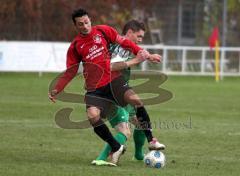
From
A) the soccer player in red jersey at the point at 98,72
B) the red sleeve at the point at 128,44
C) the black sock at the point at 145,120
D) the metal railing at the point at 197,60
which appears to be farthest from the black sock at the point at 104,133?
the metal railing at the point at 197,60

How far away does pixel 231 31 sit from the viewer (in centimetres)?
4619

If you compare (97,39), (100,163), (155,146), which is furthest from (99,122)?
(97,39)

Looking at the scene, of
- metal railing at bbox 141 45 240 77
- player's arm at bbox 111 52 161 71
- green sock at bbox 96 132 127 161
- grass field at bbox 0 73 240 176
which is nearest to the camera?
grass field at bbox 0 73 240 176

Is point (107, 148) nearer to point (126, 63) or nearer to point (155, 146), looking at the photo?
point (155, 146)

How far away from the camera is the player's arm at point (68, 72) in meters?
9.95

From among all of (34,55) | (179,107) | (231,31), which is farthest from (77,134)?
(231,31)

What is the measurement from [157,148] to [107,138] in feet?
2.08

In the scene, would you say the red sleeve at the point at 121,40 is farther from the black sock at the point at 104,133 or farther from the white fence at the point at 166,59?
the white fence at the point at 166,59

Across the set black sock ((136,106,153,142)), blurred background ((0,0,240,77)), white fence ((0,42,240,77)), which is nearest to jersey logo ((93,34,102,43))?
black sock ((136,106,153,142))

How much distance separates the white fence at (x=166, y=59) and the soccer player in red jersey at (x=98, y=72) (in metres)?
22.4

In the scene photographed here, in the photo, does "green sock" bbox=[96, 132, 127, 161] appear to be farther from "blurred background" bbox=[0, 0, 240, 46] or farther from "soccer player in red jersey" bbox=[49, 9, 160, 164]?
"blurred background" bbox=[0, 0, 240, 46]

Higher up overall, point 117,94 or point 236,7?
point 117,94

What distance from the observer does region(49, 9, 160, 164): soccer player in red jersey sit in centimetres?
977

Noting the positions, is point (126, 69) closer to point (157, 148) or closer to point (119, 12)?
point (157, 148)
